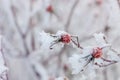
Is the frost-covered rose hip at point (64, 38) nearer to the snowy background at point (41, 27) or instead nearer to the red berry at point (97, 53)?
the red berry at point (97, 53)

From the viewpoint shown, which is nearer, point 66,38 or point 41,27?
point 66,38

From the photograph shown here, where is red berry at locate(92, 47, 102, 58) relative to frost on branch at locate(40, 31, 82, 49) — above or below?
below

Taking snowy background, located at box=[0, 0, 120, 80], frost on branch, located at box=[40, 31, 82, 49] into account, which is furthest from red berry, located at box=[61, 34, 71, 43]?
snowy background, located at box=[0, 0, 120, 80]

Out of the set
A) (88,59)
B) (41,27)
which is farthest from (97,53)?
(41,27)

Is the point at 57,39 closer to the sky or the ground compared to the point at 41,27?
closer to the ground

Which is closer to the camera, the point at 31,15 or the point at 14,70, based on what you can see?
the point at 14,70

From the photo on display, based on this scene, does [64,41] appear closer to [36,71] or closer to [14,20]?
[36,71]

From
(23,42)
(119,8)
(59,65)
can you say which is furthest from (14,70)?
(119,8)

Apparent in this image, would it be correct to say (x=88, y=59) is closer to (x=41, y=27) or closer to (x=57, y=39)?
(x=57, y=39)

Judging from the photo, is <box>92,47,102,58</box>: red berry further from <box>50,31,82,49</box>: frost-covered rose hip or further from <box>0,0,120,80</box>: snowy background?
<box>0,0,120,80</box>: snowy background
